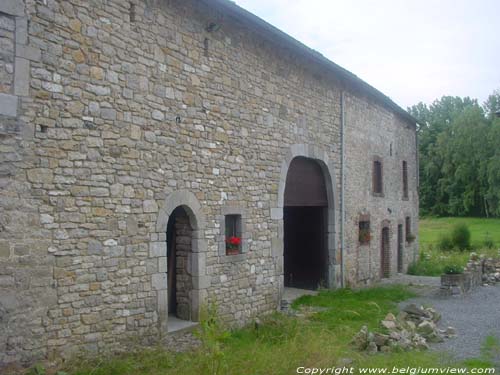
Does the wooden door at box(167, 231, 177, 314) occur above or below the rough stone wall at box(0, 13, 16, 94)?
below

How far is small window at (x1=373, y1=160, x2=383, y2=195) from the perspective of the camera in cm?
1538

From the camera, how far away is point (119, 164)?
6.59 meters

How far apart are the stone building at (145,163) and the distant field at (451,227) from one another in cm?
2197

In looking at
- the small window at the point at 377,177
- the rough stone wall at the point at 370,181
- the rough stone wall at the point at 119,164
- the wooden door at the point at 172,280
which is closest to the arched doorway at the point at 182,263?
the wooden door at the point at 172,280

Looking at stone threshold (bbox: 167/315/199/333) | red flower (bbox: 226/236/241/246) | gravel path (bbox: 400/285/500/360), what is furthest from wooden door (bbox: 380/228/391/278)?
stone threshold (bbox: 167/315/199/333)

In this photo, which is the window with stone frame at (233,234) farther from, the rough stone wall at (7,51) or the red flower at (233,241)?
the rough stone wall at (7,51)

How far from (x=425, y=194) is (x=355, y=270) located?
3704cm

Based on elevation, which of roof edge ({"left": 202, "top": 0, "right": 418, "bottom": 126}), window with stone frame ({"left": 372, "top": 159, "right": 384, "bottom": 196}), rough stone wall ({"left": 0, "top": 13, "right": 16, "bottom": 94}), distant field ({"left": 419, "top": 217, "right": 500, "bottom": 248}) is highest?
A: roof edge ({"left": 202, "top": 0, "right": 418, "bottom": 126})

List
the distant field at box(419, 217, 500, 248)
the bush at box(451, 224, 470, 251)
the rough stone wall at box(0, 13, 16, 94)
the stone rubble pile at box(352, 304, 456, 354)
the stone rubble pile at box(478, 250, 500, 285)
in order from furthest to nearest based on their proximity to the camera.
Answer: the distant field at box(419, 217, 500, 248) → the bush at box(451, 224, 470, 251) → the stone rubble pile at box(478, 250, 500, 285) → the stone rubble pile at box(352, 304, 456, 354) → the rough stone wall at box(0, 13, 16, 94)

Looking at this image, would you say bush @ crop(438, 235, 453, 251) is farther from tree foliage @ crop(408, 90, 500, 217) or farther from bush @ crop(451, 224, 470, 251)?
tree foliage @ crop(408, 90, 500, 217)

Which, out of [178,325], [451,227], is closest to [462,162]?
[451,227]

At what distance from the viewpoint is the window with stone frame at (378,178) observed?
15383 mm

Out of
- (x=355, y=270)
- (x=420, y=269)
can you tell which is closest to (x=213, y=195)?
(x=355, y=270)

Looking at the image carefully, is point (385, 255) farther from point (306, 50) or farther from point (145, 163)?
point (145, 163)
